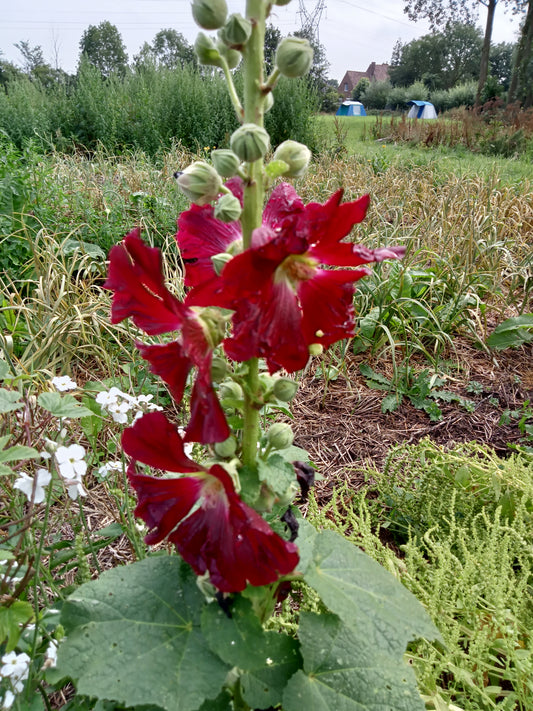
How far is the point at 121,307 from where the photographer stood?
666 millimetres

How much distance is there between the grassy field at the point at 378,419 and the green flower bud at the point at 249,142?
679 mm

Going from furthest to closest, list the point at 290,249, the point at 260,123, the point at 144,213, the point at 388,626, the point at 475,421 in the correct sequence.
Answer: the point at 144,213, the point at 475,421, the point at 388,626, the point at 260,123, the point at 290,249

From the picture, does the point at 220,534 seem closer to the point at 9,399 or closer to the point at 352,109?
the point at 9,399

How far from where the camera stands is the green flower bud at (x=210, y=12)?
69 centimetres

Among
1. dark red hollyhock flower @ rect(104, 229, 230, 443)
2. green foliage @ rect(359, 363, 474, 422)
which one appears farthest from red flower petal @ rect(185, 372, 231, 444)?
green foliage @ rect(359, 363, 474, 422)

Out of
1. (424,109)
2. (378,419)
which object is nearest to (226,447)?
(378,419)

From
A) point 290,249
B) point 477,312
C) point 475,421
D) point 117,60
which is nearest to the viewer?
point 290,249

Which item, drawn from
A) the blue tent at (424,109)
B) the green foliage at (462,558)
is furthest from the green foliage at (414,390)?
the blue tent at (424,109)

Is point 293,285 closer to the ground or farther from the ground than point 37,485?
farther from the ground

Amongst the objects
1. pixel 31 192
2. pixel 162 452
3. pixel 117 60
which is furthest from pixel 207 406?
pixel 117 60

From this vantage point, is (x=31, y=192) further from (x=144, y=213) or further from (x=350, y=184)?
(x=350, y=184)

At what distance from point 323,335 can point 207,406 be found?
0.64 feet

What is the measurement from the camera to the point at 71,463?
951mm

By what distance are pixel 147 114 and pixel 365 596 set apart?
921 cm
